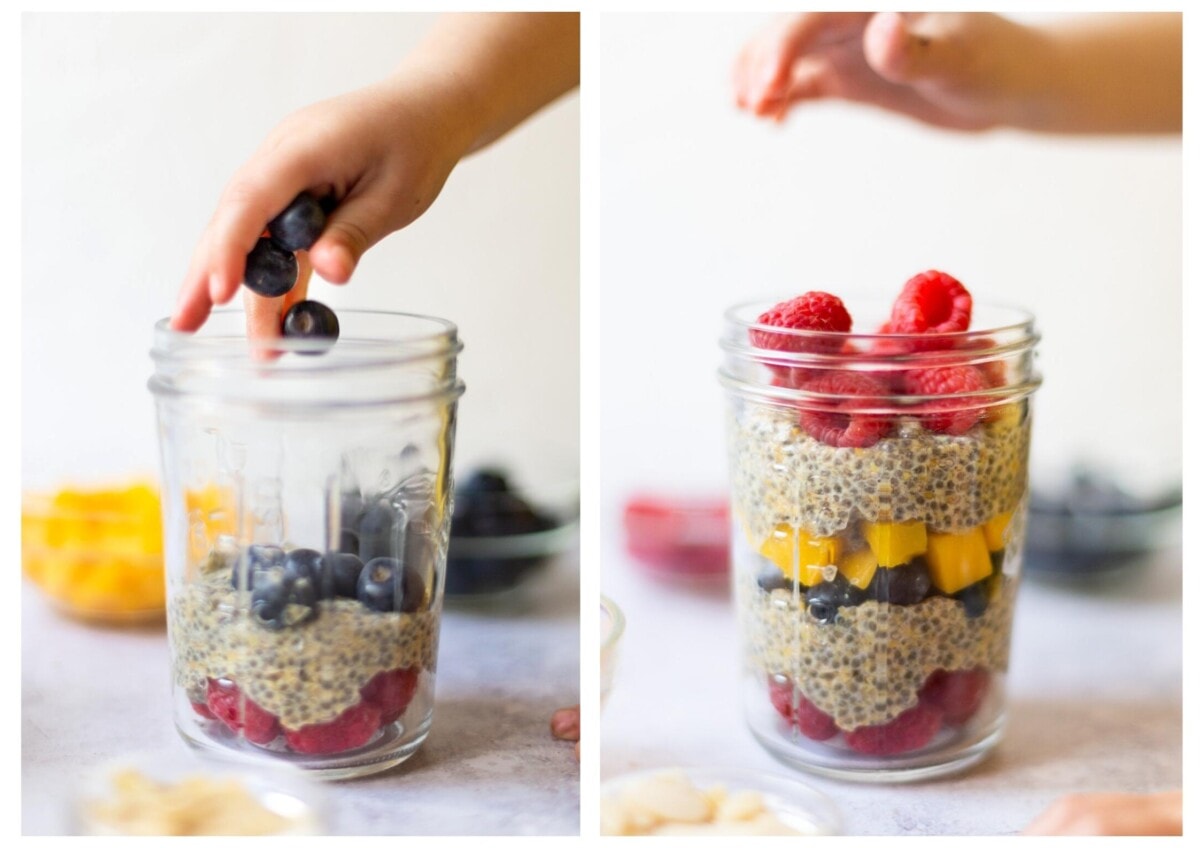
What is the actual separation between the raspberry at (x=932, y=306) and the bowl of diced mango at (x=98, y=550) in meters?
0.67

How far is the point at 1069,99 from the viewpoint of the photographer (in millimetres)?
1127

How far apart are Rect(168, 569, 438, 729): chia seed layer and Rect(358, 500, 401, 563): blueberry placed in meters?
0.04

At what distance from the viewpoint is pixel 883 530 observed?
30.8 inches

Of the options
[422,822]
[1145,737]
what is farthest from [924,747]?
[422,822]

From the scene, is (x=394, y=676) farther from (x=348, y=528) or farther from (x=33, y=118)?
(x=33, y=118)

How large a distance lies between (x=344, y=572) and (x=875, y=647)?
1.23 feet

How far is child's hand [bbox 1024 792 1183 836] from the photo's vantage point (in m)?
0.79

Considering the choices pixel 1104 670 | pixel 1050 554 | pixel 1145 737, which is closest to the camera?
pixel 1145 737

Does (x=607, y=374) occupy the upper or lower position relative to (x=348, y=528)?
upper

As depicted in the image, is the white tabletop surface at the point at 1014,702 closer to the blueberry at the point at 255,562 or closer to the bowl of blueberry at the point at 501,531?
the bowl of blueberry at the point at 501,531

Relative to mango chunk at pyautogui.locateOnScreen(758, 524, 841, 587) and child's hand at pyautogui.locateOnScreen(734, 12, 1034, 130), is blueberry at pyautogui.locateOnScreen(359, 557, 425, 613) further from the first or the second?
child's hand at pyautogui.locateOnScreen(734, 12, 1034, 130)

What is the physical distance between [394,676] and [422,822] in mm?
104

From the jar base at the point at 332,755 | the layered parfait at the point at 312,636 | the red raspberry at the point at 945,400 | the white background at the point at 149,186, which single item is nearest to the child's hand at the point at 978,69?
the white background at the point at 149,186

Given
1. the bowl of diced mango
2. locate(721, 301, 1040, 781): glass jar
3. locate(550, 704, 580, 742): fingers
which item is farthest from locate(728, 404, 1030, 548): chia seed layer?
the bowl of diced mango
